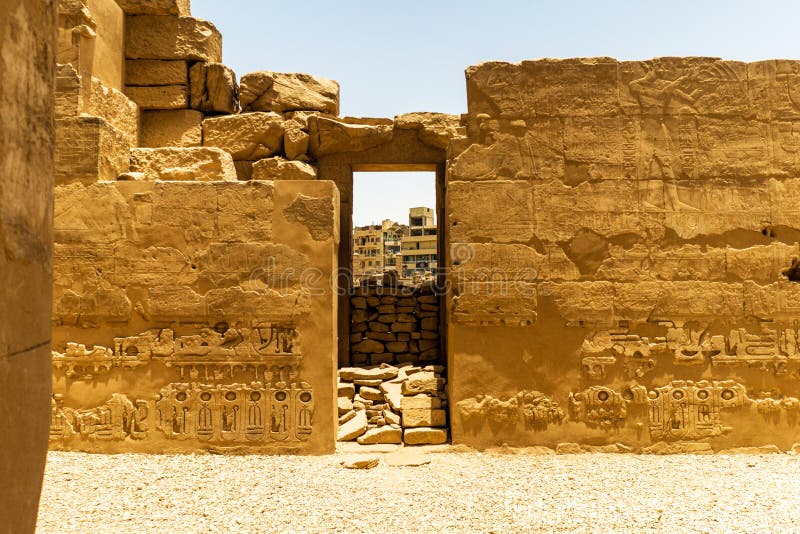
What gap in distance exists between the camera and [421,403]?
17.4ft

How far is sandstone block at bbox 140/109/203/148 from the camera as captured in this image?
283 inches

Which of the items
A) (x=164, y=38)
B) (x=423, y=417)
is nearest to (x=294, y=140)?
(x=164, y=38)

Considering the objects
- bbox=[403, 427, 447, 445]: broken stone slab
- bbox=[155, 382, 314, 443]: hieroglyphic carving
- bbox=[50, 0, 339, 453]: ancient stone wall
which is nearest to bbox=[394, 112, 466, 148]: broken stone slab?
bbox=[50, 0, 339, 453]: ancient stone wall

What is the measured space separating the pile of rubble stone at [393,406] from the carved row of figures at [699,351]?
1495mm

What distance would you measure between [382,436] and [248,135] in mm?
4429

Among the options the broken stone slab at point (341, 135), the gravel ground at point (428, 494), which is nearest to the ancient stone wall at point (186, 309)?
the gravel ground at point (428, 494)

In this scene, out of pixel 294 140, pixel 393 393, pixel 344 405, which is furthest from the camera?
pixel 294 140

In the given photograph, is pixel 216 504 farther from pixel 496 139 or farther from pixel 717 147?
Answer: pixel 717 147

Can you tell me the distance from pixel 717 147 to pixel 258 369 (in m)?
4.65

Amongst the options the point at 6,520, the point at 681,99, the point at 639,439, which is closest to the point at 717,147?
the point at 681,99

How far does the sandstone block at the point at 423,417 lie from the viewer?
514 centimetres

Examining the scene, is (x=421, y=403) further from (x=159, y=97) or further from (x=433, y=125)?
(x=159, y=97)

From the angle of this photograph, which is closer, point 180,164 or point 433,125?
point 180,164

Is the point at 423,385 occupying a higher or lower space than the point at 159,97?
lower
